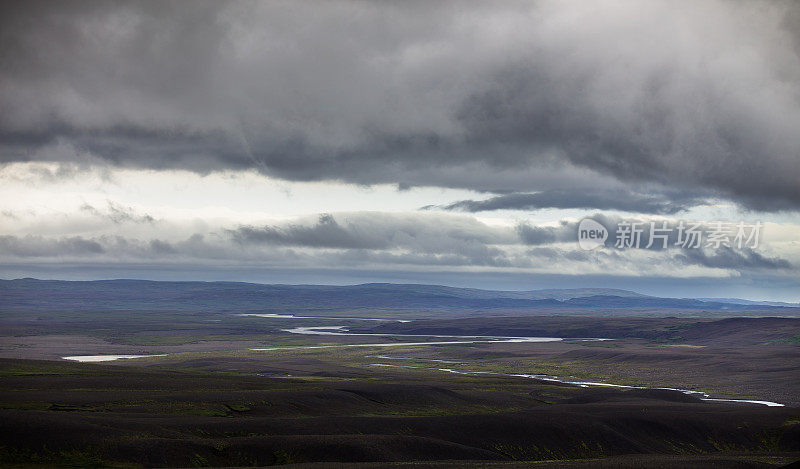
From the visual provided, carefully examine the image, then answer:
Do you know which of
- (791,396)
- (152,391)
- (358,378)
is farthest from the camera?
(358,378)

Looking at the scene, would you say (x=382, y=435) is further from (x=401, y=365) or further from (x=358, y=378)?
(x=401, y=365)

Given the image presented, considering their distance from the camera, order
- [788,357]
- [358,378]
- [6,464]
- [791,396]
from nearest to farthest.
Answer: [6,464] → [791,396] → [358,378] → [788,357]

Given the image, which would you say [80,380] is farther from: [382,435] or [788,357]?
[788,357]

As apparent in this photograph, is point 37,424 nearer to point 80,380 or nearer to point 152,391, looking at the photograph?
point 152,391

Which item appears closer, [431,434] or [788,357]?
[431,434]

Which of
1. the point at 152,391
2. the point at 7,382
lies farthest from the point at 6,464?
the point at 7,382

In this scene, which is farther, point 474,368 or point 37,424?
point 474,368

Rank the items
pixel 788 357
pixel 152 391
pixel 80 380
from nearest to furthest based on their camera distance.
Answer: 1. pixel 152 391
2. pixel 80 380
3. pixel 788 357

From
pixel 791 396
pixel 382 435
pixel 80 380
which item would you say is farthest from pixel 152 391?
pixel 791 396

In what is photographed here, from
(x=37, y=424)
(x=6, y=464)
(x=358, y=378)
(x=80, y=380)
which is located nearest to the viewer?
(x=6, y=464)
